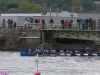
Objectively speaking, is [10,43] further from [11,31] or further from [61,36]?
[61,36]

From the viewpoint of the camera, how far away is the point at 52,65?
70.8m

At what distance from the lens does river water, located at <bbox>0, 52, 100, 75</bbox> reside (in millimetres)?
63656

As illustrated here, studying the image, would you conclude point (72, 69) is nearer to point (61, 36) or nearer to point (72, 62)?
point (72, 62)

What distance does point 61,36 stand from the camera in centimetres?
8788

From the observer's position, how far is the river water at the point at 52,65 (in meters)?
63.7

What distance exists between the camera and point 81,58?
81.4 metres

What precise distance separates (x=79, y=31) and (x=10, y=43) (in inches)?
525

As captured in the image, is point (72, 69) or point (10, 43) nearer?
point (72, 69)

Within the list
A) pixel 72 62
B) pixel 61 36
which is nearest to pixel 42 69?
pixel 72 62

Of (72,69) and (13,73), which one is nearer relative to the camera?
(13,73)

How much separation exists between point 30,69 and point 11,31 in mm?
28810

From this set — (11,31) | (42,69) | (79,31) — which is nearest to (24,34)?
(11,31)

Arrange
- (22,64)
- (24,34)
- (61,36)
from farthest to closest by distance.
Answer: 1. (24,34)
2. (61,36)
3. (22,64)

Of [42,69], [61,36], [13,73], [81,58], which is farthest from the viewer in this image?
[61,36]
